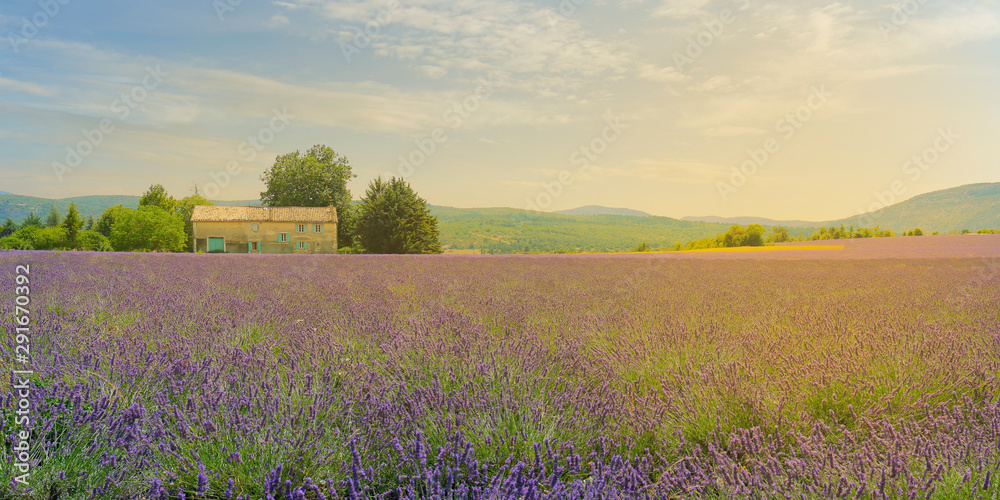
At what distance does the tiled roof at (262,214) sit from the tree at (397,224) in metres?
5.70

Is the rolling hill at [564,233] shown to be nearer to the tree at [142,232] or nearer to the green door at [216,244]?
the green door at [216,244]

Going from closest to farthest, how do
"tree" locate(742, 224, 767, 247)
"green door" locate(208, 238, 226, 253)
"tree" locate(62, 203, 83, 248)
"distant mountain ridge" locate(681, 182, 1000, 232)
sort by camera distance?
"tree" locate(742, 224, 767, 247), "green door" locate(208, 238, 226, 253), "tree" locate(62, 203, 83, 248), "distant mountain ridge" locate(681, 182, 1000, 232)

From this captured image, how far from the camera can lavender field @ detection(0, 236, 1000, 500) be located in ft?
4.87

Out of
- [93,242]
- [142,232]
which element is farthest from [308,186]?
[93,242]

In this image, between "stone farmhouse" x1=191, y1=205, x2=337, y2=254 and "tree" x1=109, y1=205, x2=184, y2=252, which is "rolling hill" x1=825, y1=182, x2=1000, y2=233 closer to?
"stone farmhouse" x1=191, y1=205, x2=337, y2=254

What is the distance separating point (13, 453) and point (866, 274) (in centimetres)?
913

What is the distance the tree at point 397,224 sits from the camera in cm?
2770

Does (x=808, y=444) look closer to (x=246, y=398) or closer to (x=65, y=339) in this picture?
(x=246, y=398)

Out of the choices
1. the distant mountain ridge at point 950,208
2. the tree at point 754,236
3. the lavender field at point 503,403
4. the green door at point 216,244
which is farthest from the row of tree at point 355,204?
the distant mountain ridge at point 950,208

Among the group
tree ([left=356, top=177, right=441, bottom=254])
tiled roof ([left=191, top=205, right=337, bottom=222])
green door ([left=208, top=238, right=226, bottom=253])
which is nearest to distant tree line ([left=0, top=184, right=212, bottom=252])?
tiled roof ([left=191, top=205, right=337, bottom=222])

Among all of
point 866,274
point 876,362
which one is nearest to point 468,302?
point 876,362

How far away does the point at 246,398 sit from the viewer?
5.98 feet

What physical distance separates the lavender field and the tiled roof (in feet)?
101

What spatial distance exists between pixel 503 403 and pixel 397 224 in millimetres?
26584
